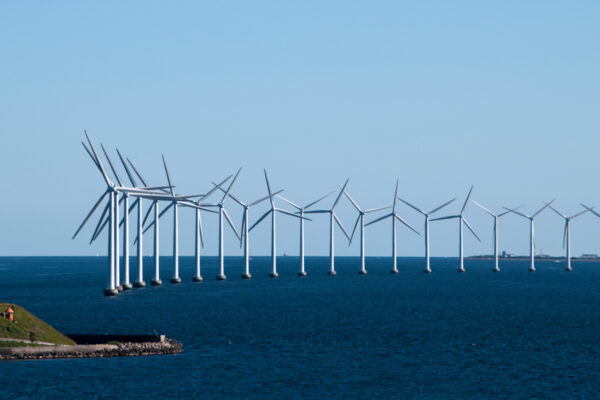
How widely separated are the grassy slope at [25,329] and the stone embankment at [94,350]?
1.36 metres

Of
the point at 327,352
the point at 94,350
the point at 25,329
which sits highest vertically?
the point at 25,329

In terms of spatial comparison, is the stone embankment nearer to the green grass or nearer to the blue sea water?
the green grass

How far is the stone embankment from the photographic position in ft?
250

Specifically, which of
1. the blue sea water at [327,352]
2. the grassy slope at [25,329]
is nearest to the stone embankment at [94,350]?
the blue sea water at [327,352]

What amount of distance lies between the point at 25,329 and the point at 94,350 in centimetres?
581

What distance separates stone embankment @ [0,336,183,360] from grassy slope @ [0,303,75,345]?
1357mm

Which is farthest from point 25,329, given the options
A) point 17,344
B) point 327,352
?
point 327,352

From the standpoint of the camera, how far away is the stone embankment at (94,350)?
3002 inches

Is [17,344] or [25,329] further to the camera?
[25,329]

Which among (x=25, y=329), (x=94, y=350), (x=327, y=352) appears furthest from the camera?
(x=327, y=352)

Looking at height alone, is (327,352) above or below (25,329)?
below

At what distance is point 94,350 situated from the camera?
7994 cm

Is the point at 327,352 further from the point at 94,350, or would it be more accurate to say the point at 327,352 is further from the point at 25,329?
the point at 25,329

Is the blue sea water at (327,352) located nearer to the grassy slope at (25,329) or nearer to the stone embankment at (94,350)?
the stone embankment at (94,350)
